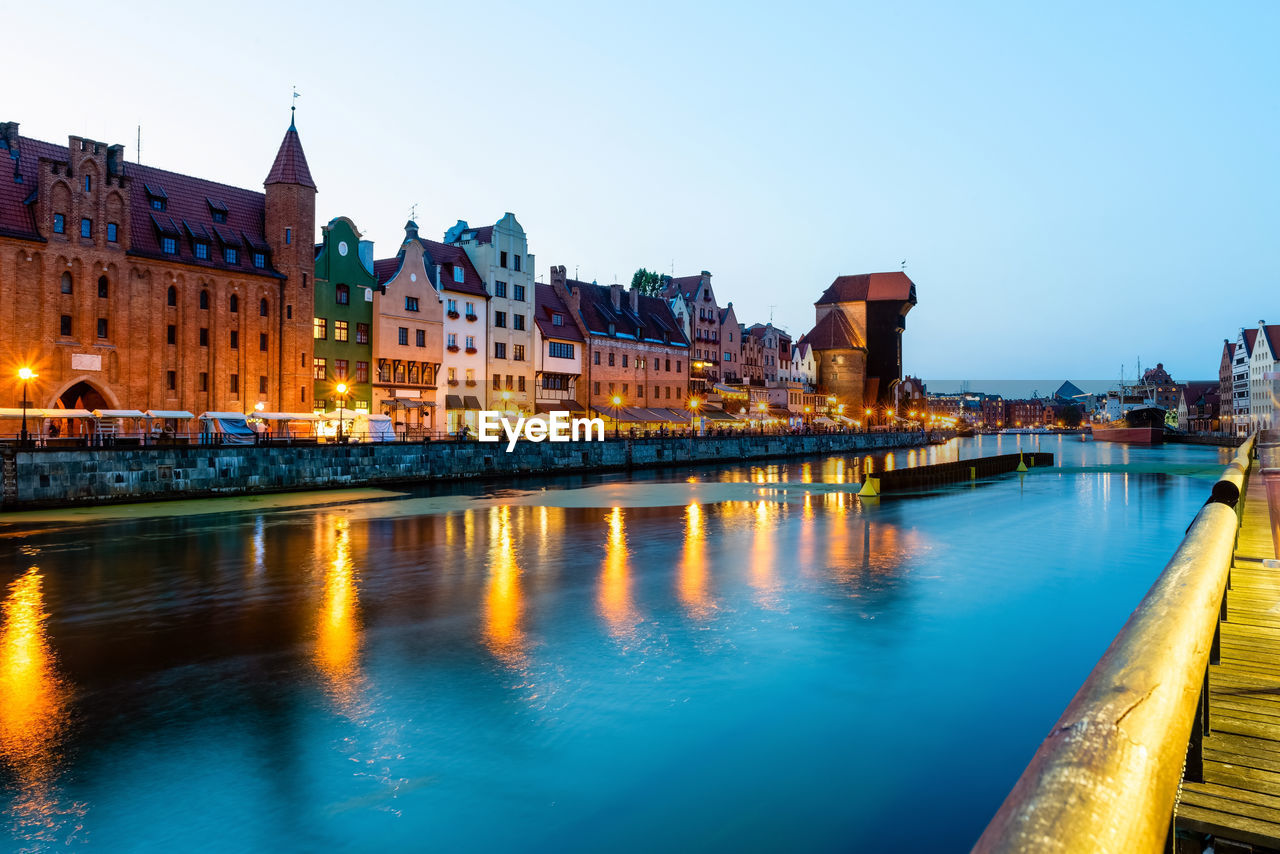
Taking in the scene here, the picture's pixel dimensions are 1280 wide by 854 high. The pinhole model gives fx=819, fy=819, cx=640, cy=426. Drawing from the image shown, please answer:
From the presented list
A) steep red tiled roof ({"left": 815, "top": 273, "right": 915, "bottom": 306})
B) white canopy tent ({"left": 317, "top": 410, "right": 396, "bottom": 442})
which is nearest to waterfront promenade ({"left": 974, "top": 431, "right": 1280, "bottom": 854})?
white canopy tent ({"left": 317, "top": 410, "right": 396, "bottom": 442})

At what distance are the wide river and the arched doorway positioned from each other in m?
17.1

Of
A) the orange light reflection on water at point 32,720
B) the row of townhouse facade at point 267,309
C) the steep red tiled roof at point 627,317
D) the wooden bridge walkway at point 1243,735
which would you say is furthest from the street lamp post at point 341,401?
the wooden bridge walkway at point 1243,735

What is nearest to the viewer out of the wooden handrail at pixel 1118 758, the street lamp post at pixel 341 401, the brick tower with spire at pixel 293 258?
the wooden handrail at pixel 1118 758

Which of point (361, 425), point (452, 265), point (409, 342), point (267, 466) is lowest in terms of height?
point (267, 466)

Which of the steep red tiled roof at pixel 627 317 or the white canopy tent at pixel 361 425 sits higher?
the steep red tiled roof at pixel 627 317

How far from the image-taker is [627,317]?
87.9 m

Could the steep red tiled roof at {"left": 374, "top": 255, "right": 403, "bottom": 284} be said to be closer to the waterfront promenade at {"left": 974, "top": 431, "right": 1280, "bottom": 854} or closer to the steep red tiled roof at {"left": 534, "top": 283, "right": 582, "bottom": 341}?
the steep red tiled roof at {"left": 534, "top": 283, "right": 582, "bottom": 341}

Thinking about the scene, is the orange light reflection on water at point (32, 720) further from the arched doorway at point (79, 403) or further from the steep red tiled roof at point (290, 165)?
the steep red tiled roof at point (290, 165)

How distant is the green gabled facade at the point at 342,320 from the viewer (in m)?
58.2

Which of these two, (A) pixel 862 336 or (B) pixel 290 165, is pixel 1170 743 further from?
(A) pixel 862 336

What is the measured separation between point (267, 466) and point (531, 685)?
36257mm

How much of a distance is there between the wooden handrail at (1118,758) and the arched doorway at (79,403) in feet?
172

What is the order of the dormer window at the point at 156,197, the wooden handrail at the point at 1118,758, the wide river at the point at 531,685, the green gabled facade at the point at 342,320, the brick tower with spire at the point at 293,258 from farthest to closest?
the green gabled facade at the point at 342,320, the brick tower with spire at the point at 293,258, the dormer window at the point at 156,197, the wide river at the point at 531,685, the wooden handrail at the point at 1118,758

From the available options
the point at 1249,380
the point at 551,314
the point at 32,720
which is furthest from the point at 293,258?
the point at 1249,380
